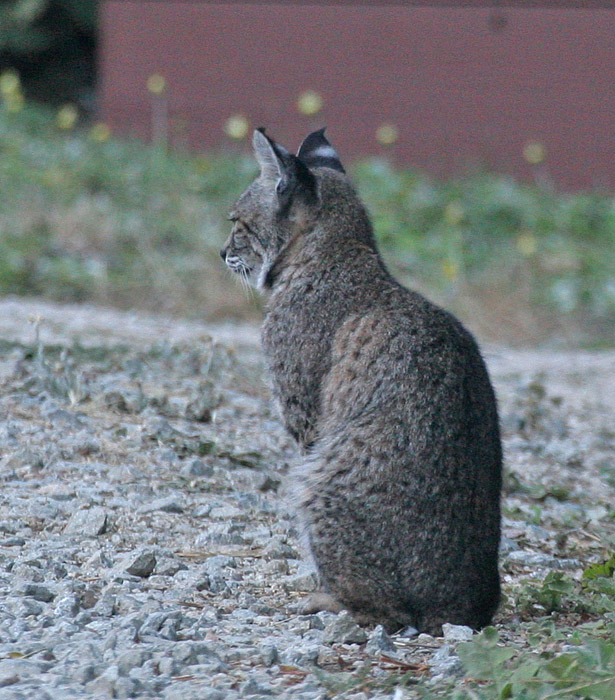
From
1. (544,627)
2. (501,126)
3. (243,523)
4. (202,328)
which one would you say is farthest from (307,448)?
(501,126)

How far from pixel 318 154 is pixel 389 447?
1704 millimetres

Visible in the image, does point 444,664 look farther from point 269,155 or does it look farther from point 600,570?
A: point 269,155

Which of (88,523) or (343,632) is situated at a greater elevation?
(88,523)

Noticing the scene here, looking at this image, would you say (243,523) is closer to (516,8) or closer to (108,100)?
(516,8)

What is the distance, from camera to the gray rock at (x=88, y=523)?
418 cm

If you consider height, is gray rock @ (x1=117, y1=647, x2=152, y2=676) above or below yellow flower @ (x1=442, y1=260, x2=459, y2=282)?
below

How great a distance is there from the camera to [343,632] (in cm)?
345

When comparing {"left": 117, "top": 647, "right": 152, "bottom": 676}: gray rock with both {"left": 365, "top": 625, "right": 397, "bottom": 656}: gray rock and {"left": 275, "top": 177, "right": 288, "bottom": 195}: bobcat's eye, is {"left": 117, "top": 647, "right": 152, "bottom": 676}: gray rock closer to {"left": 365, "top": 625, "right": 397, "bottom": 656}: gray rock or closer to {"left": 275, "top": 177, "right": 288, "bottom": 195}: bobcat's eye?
{"left": 365, "top": 625, "right": 397, "bottom": 656}: gray rock

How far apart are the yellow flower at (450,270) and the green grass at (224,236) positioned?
17 millimetres

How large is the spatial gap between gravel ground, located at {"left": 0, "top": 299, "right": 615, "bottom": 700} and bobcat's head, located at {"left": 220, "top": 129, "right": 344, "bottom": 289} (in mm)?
846

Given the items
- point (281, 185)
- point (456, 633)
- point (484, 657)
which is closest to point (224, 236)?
point (281, 185)

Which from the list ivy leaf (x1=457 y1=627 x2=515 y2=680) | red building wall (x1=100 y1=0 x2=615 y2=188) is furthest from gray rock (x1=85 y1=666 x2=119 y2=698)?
red building wall (x1=100 y1=0 x2=615 y2=188)

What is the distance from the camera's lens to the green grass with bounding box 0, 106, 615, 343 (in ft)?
30.9

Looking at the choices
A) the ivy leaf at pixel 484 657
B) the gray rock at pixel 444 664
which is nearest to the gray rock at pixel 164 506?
the gray rock at pixel 444 664
